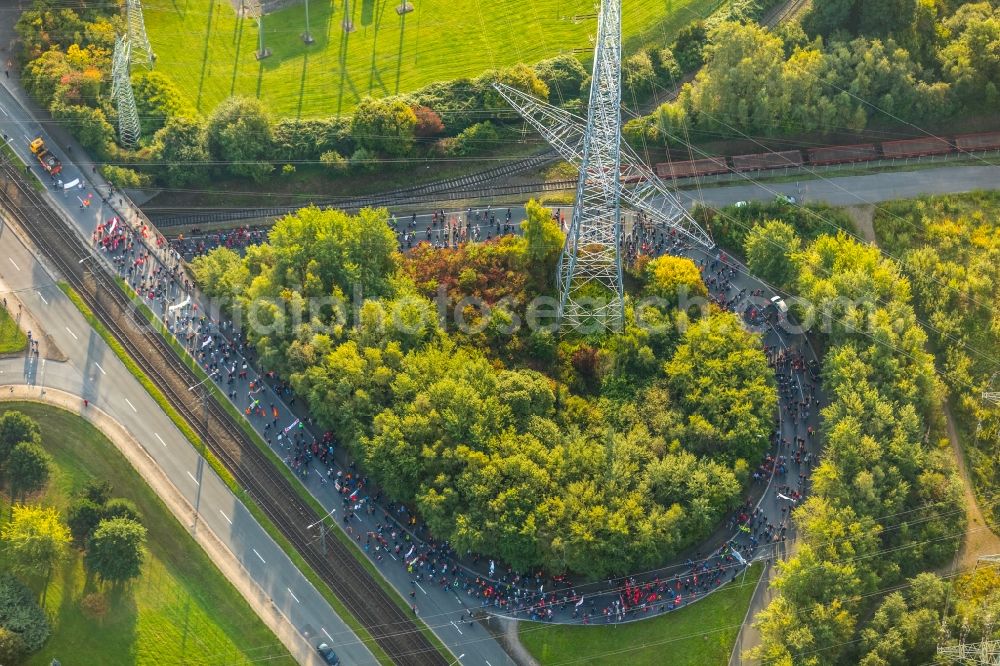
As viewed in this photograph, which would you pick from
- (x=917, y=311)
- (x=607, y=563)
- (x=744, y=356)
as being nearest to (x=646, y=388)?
(x=744, y=356)

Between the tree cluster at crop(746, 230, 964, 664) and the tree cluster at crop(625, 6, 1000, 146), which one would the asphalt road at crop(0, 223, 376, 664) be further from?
the tree cluster at crop(625, 6, 1000, 146)

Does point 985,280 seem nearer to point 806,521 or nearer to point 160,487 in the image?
point 806,521

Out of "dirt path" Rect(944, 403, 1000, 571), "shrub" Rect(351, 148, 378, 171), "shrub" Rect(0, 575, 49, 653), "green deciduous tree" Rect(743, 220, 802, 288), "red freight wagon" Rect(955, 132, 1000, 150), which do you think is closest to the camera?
"shrub" Rect(0, 575, 49, 653)

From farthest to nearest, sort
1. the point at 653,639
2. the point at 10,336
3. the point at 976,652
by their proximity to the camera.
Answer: the point at 10,336 → the point at 653,639 → the point at 976,652

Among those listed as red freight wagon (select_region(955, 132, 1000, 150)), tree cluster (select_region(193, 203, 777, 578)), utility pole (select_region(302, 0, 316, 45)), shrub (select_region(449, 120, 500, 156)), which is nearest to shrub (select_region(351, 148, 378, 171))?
shrub (select_region(449, 120, 500, 156))

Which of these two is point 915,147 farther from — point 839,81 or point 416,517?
point 416,517

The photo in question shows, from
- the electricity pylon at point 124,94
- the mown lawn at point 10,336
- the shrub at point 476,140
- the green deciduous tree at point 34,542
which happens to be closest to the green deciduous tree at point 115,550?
the green deciduous tree at point 34,542

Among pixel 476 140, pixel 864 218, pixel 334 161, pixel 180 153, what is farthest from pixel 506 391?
pixel 180 153
